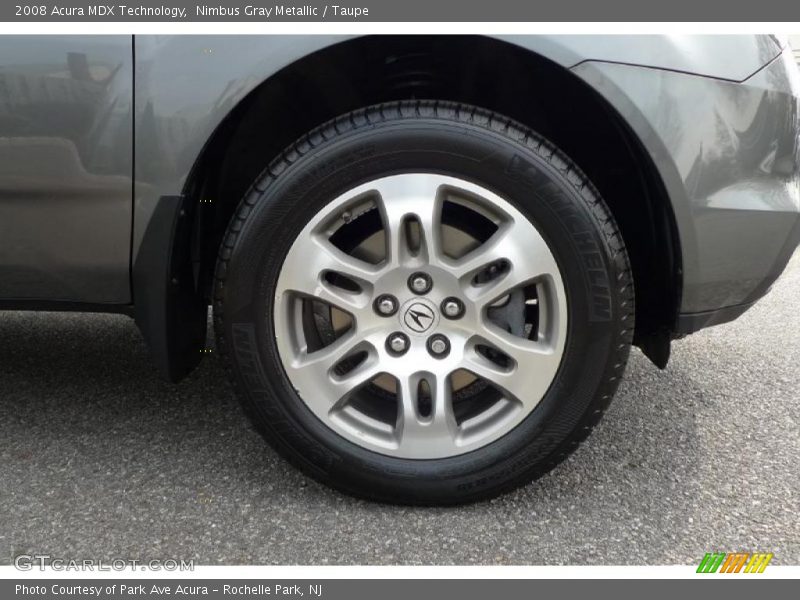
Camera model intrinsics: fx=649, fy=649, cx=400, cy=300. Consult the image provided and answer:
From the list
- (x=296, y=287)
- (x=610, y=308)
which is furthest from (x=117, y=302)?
(x=610, y=308)

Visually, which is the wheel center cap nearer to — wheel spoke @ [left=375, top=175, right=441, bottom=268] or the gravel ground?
wheel spoke @ [left=375, top=175, right=441, bottom=268]

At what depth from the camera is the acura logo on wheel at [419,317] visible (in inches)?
59.5

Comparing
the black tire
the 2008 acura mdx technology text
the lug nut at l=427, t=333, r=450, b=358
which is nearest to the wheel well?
the 2008 acura mdx technology text

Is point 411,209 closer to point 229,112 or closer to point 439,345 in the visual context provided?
point 439,345

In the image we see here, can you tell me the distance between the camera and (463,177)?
4.75 ft

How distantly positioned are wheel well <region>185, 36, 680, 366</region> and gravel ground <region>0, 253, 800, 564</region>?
0.36 m

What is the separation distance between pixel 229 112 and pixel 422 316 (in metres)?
0.62

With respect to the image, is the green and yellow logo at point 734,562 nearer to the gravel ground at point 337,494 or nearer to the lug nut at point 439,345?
the gravel ground at point 337,494

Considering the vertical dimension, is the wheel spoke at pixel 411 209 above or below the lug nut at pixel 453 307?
above

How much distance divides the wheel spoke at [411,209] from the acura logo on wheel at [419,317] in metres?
0.11

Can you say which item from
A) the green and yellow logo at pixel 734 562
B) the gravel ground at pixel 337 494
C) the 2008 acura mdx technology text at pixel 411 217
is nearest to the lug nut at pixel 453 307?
the 2008 acura mdx technology text at pixel 411 217

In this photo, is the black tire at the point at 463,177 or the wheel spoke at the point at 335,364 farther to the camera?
the wheel spoke at the point at 335,364

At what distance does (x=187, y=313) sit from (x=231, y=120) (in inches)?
19.3

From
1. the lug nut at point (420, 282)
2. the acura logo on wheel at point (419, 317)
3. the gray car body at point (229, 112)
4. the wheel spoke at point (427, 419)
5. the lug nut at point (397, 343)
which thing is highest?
the gray car body at point (229, 112)
